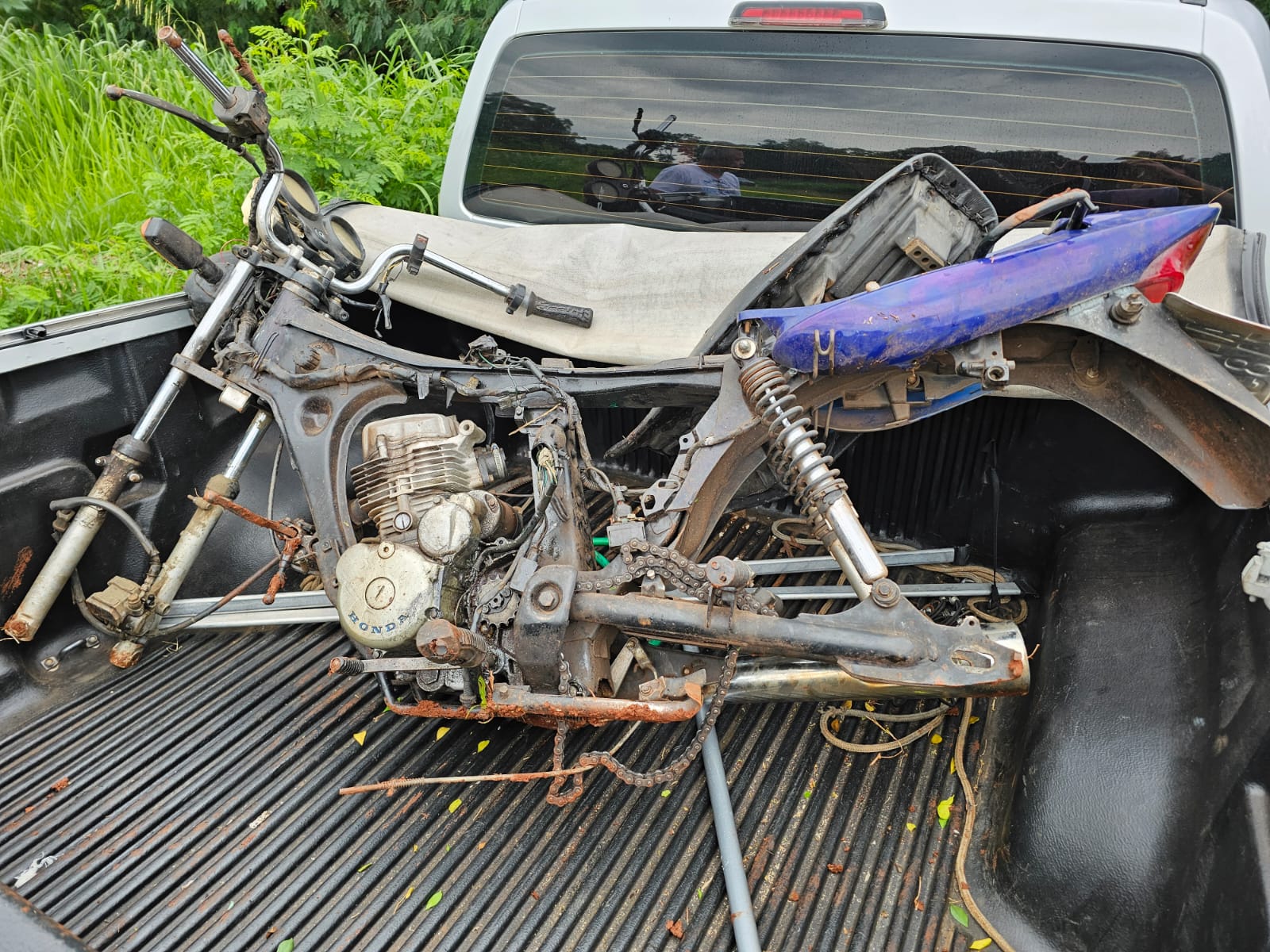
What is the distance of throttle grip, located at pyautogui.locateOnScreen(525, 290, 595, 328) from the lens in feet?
8.68

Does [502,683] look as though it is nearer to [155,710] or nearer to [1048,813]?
[155,710]

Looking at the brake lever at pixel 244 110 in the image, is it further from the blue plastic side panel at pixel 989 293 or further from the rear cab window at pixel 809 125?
the blue plastic side panel at pixel 989 293

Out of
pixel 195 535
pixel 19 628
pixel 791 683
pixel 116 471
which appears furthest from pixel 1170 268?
pixel 19 628

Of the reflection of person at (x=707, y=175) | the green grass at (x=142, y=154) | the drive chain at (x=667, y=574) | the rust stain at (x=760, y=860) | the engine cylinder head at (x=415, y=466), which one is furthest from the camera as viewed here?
the green grass at (x=142, y=154)

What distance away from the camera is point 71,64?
18.6 ft

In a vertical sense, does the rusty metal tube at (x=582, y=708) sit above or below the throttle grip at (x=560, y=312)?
below

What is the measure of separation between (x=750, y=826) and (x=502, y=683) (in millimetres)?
694

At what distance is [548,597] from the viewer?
1.86m

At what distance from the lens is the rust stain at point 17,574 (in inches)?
96.0

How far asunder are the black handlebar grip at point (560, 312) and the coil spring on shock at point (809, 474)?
0.83 meters

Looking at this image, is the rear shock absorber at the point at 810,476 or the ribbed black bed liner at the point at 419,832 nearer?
the rear shock absorber at the point at 810,476

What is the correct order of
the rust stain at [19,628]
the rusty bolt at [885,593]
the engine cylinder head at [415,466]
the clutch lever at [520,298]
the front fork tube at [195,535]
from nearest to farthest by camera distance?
the rusty bolt at [885,593] → the engine cylinder head at [415,466] → the rust stain at [19,628] → the front fork tube at [195,535] → the clutch lever at [520,298]

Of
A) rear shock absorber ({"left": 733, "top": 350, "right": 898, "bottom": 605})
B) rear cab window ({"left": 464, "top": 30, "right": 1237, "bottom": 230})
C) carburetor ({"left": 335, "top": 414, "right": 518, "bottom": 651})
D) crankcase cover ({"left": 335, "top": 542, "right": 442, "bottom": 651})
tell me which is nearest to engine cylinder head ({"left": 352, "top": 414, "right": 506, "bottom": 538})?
carburetor ({"left": 335, "top": 414, "right": 518, "bottom": 651})

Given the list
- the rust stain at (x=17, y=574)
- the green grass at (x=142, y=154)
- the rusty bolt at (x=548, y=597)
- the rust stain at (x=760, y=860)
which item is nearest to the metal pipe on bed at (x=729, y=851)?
the rust stain at (x=760, y=860)
